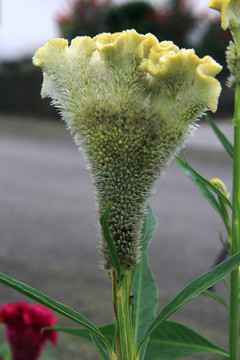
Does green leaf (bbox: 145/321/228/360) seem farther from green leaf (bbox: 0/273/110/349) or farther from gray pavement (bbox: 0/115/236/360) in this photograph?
gray pavement (bbox: 0/115/236/360)

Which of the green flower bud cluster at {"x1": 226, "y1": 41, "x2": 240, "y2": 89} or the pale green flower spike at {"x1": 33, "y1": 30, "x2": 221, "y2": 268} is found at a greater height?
the green flower bud cluster at {"x1": 226, "y1": 41, "x2": 240, "y2": 89}

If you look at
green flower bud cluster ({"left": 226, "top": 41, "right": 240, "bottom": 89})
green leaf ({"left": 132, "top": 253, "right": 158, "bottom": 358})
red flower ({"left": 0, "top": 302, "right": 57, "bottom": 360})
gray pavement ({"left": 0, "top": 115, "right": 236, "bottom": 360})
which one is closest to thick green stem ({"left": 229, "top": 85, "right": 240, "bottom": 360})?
green flower bud cluster ({"left": 226, "top": 41, "right": 240, "bottom": 89})

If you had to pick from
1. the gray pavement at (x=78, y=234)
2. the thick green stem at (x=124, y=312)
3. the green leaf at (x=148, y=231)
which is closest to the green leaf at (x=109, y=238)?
the thick green stem at (x=124, y=312)

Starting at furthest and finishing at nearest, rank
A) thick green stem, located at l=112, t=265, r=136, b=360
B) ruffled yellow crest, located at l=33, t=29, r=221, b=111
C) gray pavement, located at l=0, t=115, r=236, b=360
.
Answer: gray pavement, located at l=0, t=115, r=236, b=360, thick green stem, located at l=112, t=265, r=136, b=360, ruffled yellow crest, located at l=33, t=29, r=221, b=111

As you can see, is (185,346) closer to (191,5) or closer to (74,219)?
(74,219)

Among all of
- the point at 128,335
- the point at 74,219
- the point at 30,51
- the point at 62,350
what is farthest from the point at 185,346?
the point at 30,51

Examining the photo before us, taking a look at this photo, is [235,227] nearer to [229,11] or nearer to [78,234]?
[229,11]
